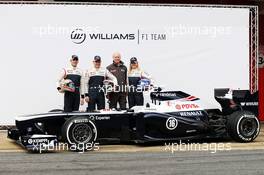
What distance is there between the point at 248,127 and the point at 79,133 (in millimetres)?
3924

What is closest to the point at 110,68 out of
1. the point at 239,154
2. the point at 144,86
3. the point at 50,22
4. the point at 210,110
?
the point at 144,86

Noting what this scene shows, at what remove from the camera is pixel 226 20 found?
1683 cm

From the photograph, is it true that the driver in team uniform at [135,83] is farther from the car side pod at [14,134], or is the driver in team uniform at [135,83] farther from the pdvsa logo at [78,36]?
the car side pod at [14,134]

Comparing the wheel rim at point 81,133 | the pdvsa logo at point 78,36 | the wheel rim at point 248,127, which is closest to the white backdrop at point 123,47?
the pdvsa logo at point 78,36

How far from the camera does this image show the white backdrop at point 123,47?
15672 millimetres

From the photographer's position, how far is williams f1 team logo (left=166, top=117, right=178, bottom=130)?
495 inches

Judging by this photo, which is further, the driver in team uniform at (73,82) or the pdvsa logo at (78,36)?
the pdvsa logo at (78,36)

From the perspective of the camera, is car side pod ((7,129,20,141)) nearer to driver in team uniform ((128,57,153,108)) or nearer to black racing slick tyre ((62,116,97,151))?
black racing slick tyre ((62,116,97,151))

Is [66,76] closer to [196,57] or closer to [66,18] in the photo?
[66,18]

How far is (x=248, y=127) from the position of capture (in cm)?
1314

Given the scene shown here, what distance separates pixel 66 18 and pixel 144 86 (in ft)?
9.28

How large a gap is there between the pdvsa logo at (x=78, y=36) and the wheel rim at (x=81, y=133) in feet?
15.3

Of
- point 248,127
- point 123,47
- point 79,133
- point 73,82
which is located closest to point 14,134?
point 79,133

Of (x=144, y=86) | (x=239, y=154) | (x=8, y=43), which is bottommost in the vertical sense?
(x=239, y=154)
